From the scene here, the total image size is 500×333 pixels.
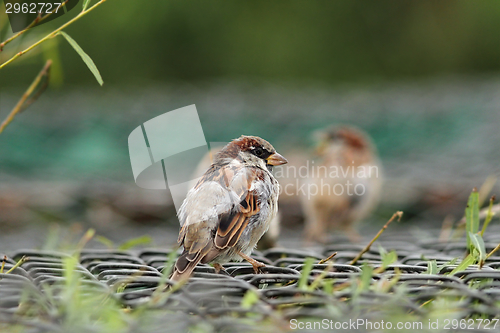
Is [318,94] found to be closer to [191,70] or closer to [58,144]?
[191,70]

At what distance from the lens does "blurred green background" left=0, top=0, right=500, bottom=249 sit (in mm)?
3344

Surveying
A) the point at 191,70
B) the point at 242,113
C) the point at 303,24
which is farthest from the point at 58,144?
the point at 303,24

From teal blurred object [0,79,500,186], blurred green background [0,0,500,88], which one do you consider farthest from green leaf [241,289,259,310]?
blurred green background [0,0,500,88]

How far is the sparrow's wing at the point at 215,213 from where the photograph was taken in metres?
1.40

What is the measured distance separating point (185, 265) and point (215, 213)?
0.20 metres

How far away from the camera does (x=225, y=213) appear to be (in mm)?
1474

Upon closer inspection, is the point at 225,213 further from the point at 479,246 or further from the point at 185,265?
the point at 479,246

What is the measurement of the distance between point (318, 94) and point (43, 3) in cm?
541

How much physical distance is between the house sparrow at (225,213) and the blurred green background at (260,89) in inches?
28.3
